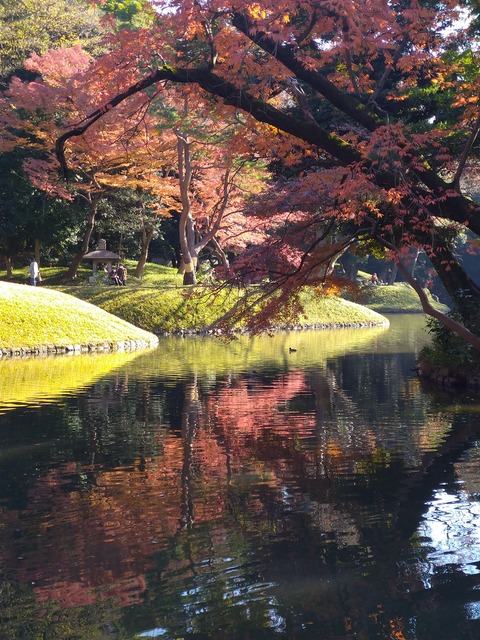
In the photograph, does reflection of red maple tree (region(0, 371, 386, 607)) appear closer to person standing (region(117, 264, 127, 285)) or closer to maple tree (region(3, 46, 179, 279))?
maple tree (region(3, 46, 179, 279))

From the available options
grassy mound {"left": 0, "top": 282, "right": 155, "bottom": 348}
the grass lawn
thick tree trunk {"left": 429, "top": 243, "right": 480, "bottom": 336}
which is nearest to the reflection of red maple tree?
thick tree trunk {"left": 429, "top": 243, "right": 480, "bottom": 336}

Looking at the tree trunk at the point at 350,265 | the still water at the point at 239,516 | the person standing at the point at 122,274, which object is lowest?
the still water at the point at 239,516

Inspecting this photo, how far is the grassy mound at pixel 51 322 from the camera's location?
87.8 ft

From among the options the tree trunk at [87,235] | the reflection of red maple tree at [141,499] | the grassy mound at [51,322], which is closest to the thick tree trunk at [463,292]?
the reflection of red maple tree at [141,499]

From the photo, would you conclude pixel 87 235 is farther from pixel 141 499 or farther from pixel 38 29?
pixel 141 499

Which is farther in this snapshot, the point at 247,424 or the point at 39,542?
the point at 247,424

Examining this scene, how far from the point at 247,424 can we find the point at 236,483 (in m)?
4.10

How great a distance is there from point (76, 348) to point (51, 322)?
1.63 meters

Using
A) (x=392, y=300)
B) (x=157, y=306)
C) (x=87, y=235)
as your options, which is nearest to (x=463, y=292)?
(x=157, y=306)

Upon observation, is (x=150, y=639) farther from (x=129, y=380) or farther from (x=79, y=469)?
(x=129, y=380)

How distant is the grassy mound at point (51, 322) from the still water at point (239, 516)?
1004cm

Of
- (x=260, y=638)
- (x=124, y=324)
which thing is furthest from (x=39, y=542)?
(x=124, y=324)

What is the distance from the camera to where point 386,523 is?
7680 mm

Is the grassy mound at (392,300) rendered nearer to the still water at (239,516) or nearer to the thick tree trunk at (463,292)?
the thick tree trunk at (463,292)
